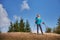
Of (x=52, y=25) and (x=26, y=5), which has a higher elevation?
(x=26, y=5)

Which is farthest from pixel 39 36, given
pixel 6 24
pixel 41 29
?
pixel 6 24

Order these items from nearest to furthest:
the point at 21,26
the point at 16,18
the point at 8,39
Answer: the point at 8,39
the point at 16,18
the point at 21,26

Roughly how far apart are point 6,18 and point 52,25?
1320 mm

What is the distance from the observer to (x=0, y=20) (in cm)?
596

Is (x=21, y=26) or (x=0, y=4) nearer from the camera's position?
(x=0, y=4)

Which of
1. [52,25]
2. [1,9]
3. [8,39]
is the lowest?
[8,39]

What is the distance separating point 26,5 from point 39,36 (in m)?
1.00

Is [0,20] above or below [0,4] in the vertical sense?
below

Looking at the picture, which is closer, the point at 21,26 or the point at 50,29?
the point at 50,29

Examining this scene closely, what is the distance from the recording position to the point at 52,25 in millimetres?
5891

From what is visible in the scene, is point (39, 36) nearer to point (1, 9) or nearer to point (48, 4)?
point (48, 4)

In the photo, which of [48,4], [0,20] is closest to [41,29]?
[48,4]

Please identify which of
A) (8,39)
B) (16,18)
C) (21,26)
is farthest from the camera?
(21,26)

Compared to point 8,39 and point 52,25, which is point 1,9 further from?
point 52,25
